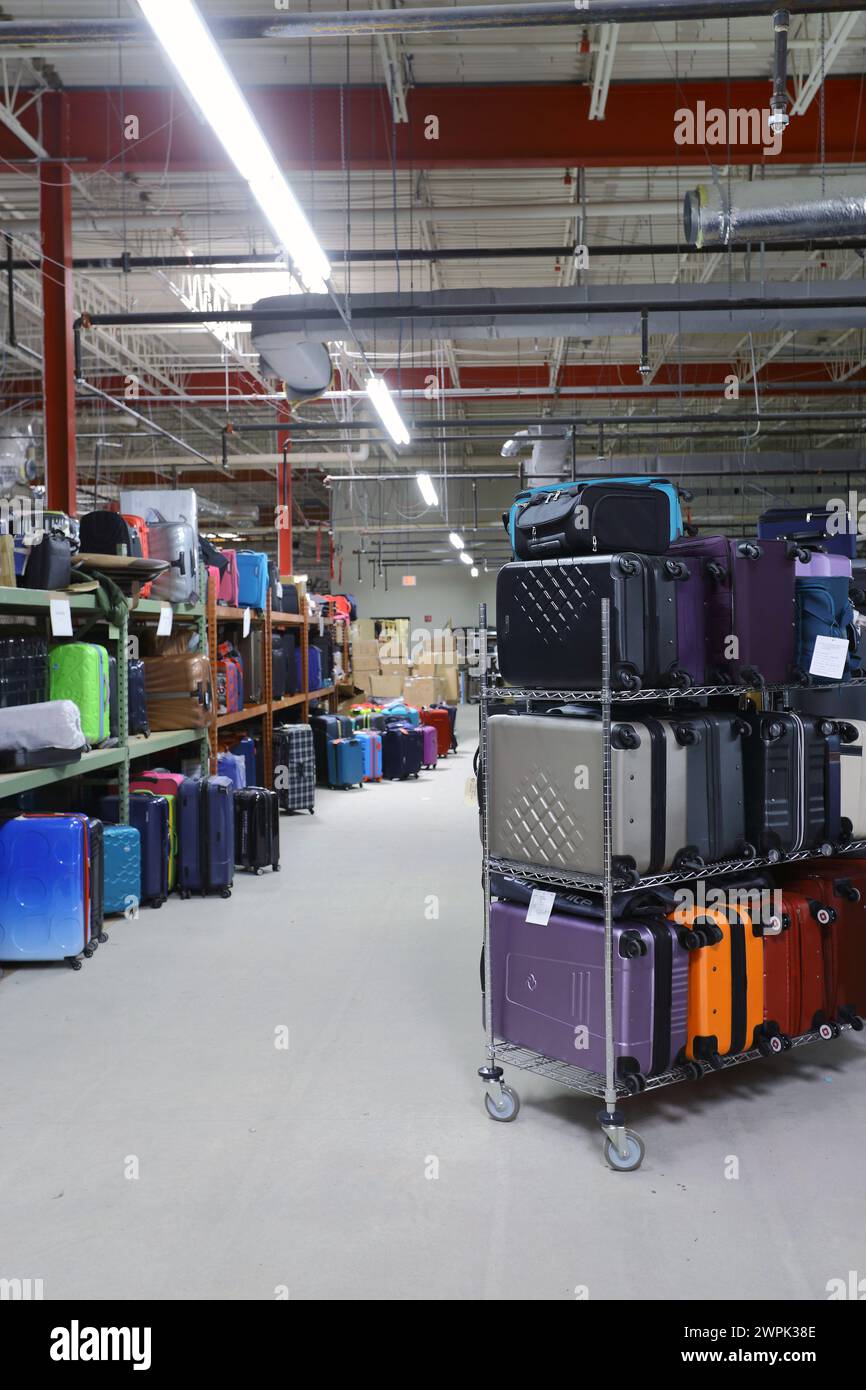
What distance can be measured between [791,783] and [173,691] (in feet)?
15.2

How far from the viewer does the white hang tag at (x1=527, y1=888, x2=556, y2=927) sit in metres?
3.22

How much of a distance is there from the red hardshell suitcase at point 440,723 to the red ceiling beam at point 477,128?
7.85m

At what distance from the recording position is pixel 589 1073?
345 centimetres

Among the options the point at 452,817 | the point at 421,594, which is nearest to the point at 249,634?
the point at 452,817

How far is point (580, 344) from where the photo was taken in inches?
541

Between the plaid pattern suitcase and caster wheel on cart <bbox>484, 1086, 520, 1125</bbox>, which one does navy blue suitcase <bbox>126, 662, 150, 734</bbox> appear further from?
caster wheel on cart <bbox>484, 1086, 520, 1125</bbox>

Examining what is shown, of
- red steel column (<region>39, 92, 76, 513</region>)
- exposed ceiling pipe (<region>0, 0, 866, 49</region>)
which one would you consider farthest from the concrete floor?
red steel column (<region>39, 92, 76, 513</region>)

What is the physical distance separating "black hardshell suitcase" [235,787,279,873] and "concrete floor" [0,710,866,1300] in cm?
198

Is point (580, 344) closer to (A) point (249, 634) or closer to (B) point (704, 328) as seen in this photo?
(B) point (704, 328)

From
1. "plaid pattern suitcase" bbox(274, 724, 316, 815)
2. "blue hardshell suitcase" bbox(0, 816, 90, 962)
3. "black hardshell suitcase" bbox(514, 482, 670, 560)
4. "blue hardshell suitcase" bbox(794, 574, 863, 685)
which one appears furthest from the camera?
"plaid pattern suitcase" bbox(274, 724, 316, 815)

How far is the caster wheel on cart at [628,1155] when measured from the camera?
291 centimetres

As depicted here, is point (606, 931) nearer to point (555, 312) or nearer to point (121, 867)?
point (121, 867)

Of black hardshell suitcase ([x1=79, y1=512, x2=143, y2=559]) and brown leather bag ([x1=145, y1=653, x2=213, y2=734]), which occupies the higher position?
black hardshell suitcase ([x1=79, y1=512, x2=143, y2=559])
